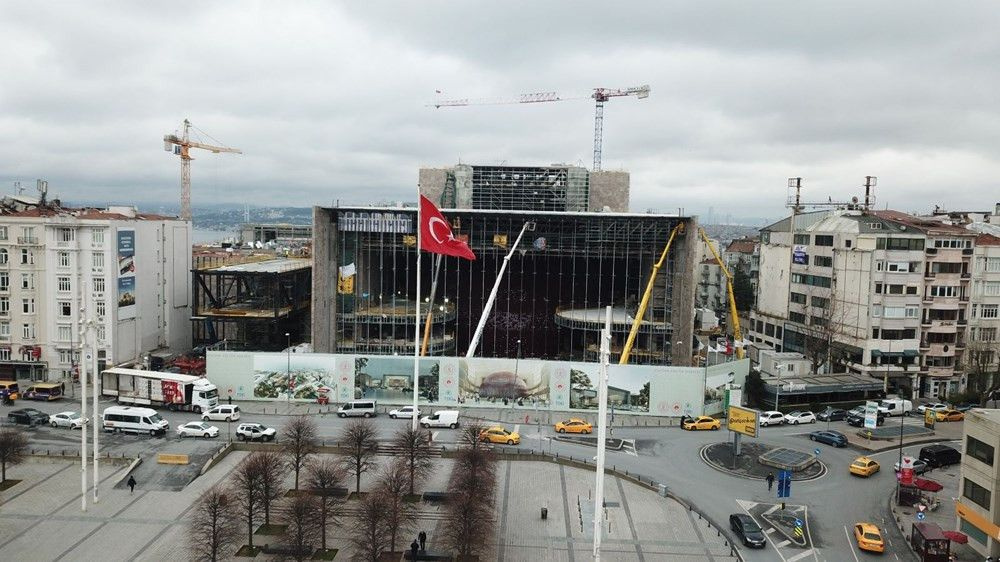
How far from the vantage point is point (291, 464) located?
33.4 meters

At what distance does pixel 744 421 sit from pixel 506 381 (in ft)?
55.4

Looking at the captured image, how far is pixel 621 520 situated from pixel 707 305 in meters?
77.6

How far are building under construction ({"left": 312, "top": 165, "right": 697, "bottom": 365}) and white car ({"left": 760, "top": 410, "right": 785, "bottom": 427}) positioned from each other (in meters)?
10.1

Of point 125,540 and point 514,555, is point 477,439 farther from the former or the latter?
point 125,540

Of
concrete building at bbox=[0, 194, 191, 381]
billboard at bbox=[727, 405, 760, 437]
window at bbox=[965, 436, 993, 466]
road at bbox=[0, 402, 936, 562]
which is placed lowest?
road at bbox=[0, 402, 936, 562]

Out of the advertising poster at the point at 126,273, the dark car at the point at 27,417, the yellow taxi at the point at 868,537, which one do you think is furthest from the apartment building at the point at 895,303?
the dark car at the point at 27,417

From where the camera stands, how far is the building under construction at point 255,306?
62312 millimetres

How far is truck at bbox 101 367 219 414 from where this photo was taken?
47656 mm

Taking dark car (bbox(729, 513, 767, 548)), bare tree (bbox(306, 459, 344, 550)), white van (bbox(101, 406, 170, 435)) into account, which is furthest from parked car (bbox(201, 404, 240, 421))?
dark car (bbox(729, 513, 767, 548))

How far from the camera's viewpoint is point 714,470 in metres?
38.9

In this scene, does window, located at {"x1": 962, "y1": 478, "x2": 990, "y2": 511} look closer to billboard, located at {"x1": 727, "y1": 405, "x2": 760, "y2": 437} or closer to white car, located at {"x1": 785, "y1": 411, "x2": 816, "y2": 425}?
billboard, located at {"x1": 727, "y1": 405, "x2": 760, "y2": 437}

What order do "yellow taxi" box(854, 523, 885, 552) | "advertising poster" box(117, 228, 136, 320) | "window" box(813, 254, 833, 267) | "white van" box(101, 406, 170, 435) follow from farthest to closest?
"window" box(813, 254, 833, 267) < "advertising poster" box(117, 228, 136, 320) < "white van" box(101, 406, 170, 435) < "yellow taxi" box(854, 523, 885, 552)

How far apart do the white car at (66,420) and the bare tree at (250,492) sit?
2096cm

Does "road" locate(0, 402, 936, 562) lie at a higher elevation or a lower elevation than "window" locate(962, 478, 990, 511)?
lower
